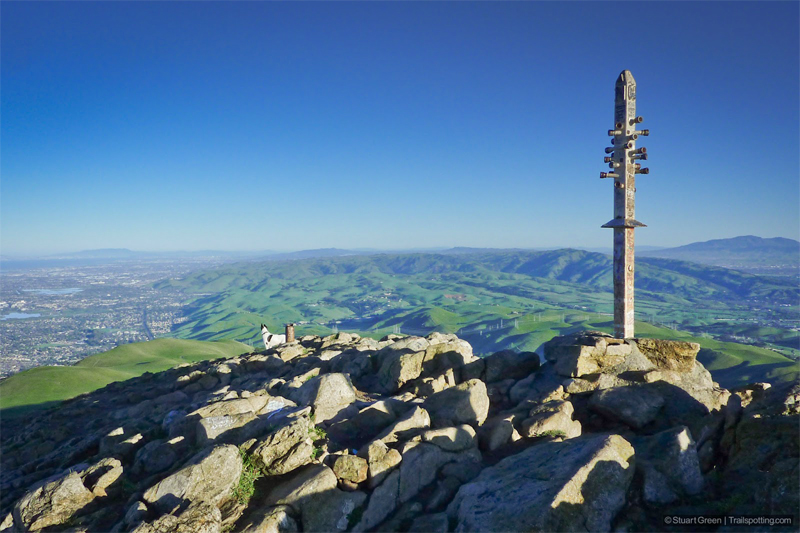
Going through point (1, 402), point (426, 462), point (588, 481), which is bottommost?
point (1, 402)

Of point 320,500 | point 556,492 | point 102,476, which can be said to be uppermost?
point 556,492

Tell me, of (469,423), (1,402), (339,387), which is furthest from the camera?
(1,402)

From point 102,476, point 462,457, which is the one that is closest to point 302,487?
point 462,457

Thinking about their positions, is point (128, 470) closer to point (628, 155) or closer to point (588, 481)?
point (588, 481)

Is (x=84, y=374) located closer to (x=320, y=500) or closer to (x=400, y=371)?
(x=400, y=371)

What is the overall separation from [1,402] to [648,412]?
61.0 meters

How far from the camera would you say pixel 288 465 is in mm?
12039

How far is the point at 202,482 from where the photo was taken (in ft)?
37.3

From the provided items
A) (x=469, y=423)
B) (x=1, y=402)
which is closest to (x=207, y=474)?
(x=469, y=423)

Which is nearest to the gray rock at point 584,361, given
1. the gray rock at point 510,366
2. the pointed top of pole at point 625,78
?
the gray rock at point 510,366

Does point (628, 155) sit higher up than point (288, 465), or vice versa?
point (628, 155)

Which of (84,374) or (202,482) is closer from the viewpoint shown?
(202,482)

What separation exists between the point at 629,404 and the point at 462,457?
237 inches

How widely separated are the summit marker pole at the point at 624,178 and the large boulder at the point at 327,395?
11956 mm
